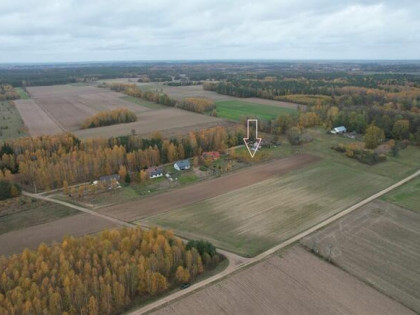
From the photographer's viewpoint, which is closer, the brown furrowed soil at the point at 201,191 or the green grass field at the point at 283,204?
the green grass field at the point at 283,204

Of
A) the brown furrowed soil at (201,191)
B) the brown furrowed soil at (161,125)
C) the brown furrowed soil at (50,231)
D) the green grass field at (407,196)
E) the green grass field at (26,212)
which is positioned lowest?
the green grass field at (407,196)

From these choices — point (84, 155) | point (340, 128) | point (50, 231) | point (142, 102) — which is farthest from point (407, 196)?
point (142, 102)

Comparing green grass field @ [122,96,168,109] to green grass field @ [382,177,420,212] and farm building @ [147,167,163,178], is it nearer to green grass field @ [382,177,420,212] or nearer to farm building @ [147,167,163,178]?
farm building @ [147,167,163,178]

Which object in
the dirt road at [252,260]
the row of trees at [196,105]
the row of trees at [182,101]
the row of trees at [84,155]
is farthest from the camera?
the row of trees at [182,101]

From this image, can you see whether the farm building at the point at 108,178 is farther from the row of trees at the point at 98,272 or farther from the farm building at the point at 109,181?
the row of trees at the point at 98,272

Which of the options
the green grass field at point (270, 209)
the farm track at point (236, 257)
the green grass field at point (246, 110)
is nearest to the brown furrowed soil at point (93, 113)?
the green grass field at point (246, 110)

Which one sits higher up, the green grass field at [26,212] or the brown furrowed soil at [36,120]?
the brown furrowed soil at [36,120]

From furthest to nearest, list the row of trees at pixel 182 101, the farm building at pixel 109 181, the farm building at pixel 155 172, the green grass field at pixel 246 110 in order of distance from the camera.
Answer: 1. the row of trees at pixel 182 101
2. the green grass field at pixel 246 110
3. the farm building at pixel 155 172
4. the farm building at pixel 109 181
